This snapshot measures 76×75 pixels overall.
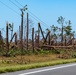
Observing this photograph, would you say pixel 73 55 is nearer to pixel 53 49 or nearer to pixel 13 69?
pixel 53 49

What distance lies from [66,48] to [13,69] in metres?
25.0

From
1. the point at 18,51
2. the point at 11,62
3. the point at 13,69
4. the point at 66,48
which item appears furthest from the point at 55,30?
the point at 13,69

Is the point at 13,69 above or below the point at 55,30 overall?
below

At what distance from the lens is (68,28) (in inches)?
2539

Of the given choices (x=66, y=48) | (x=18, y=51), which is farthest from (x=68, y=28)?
(x=18, y=51)

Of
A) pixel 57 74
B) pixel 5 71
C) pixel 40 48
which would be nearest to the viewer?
pixel 57 74

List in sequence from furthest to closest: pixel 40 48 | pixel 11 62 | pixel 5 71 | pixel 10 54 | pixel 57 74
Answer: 1. pixel 40 48
2. pixel 10 54
3. pixel 11 62
4. pixel 5 71
5. pixel 57 74

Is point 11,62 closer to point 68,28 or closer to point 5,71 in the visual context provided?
point 5,71

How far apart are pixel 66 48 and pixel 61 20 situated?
25818 mm

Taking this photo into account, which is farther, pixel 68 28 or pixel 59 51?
pixel 68 28

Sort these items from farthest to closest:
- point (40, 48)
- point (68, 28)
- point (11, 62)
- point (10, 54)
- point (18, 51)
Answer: point (68, 28) < point (40, 48) < point (18, 51) < point (10, 54) < point (11, 62)

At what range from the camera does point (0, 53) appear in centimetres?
3219

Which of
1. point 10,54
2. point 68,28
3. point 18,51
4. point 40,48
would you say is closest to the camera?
point 10,54

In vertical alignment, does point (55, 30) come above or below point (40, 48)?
above
